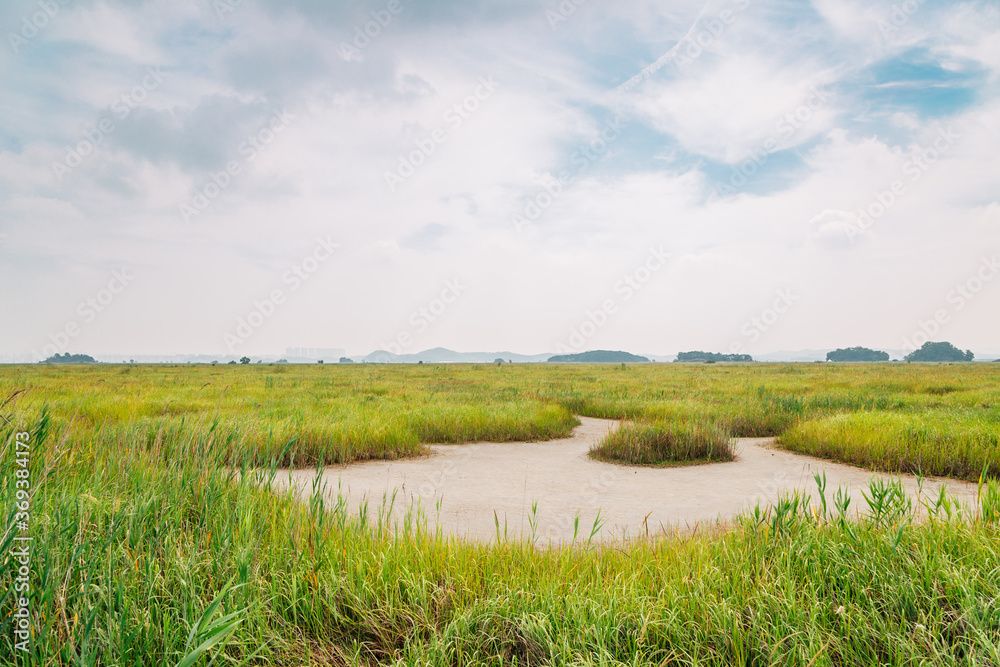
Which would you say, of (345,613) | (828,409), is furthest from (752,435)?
(345,613)

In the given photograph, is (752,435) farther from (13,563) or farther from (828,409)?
(13,563)

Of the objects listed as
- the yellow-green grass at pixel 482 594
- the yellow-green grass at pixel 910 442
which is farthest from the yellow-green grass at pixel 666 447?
the yellow-green grass at pixel 482 594

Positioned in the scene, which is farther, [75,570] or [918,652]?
[75,570]

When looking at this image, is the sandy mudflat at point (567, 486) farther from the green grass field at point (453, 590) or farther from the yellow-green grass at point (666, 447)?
the green grass field at point (453, 590)

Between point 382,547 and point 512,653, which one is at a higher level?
point 382,547

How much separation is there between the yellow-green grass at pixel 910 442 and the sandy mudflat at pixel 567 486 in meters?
0.44

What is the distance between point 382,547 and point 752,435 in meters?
11.4

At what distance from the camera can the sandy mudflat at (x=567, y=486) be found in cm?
544

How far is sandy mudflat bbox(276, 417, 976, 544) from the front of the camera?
5.44m

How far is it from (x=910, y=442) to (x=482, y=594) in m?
8.84

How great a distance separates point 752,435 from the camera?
1257 centimetres

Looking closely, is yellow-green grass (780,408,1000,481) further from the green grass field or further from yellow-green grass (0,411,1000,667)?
yellow-green grass (0,411,1000,667)

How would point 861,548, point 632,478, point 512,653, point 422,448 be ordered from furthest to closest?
point 422,448 < point 632,478 < point 861,548 < point 512,653

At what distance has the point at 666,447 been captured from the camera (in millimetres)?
9422
